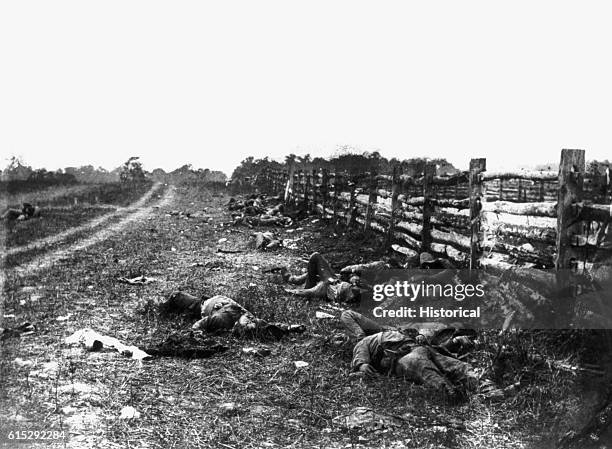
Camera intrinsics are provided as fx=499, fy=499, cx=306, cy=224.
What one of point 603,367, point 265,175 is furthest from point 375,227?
point 265,175

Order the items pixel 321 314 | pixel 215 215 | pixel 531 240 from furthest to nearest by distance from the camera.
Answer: pixel 215 215
pixel 321 314
pixel 531 240

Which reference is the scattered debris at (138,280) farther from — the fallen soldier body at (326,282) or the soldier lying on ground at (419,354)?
the soldier lying on ground at (419,354)

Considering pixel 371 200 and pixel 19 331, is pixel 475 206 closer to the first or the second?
pixel 371 200

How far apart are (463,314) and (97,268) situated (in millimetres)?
6409

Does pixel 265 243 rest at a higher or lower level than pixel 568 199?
lower

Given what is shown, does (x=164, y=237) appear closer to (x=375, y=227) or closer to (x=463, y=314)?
(x=375, y=227)

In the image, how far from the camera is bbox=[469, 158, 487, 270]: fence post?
631cm

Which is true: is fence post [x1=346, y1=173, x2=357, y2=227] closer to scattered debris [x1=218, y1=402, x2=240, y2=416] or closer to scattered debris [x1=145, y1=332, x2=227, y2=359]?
scattered debris [x1=145, y1=332, x2=227, y2=359]

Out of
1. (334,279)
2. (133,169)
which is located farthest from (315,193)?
(133,169)

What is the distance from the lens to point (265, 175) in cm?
3048

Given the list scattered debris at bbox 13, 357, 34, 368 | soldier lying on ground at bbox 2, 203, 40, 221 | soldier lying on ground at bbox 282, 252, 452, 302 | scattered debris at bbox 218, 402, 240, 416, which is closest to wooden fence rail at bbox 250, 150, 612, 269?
soldier lying on ground at bbox 282, 252, 452, 302

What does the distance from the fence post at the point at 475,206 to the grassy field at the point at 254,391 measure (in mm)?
1777

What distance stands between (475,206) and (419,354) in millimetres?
2943

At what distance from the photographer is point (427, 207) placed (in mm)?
7922
